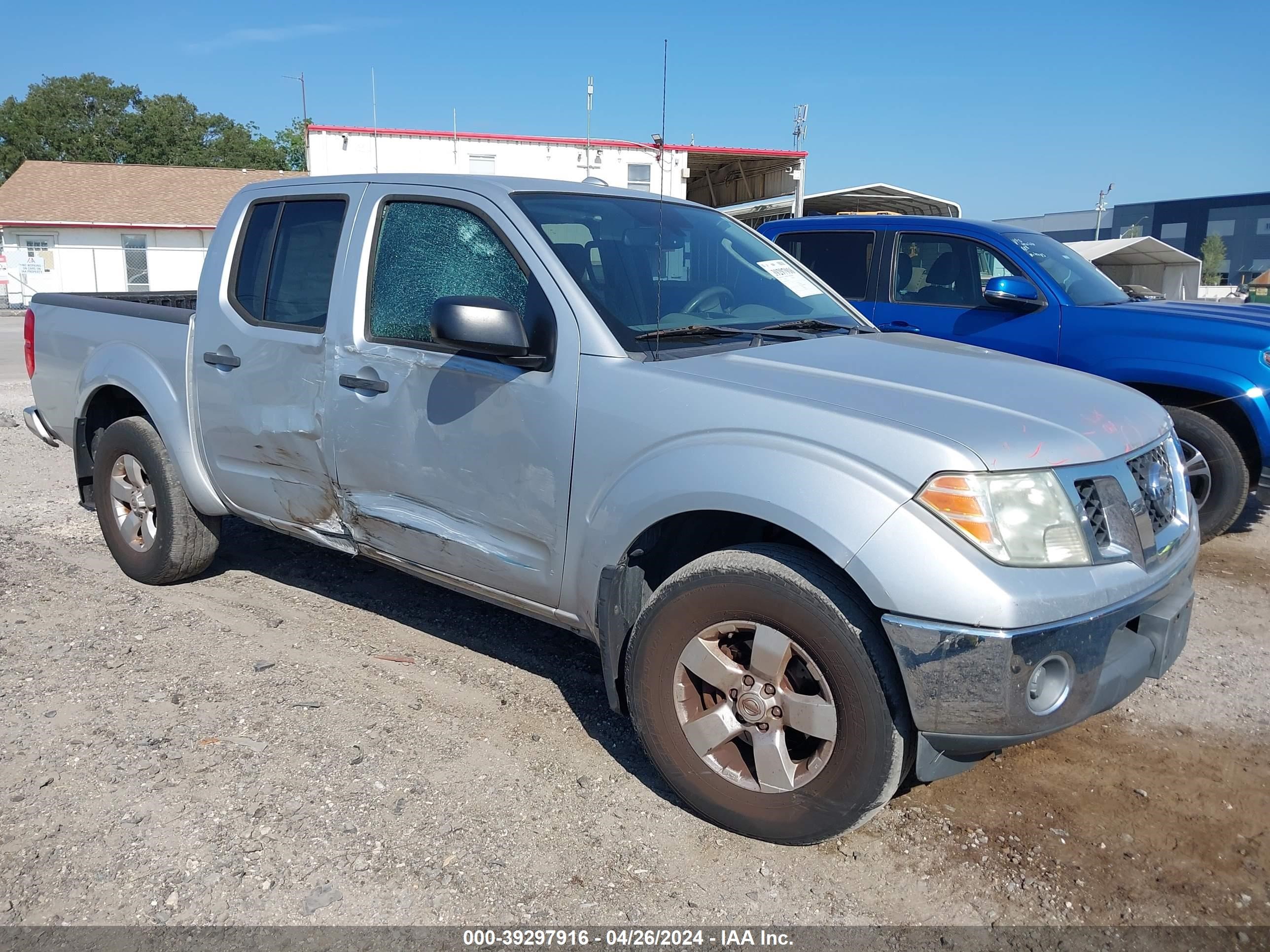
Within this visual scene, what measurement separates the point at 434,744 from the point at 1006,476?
6.92ft

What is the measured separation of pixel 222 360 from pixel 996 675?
3357mm

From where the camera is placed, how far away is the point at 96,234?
34.2 meters

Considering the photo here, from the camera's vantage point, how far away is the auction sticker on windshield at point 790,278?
4012 mm

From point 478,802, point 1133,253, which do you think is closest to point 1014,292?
point 478,802

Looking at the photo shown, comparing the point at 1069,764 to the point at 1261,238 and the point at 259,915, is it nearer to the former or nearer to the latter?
the point at 259,915

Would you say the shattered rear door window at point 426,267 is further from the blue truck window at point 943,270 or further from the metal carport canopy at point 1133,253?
the metal carport canopy at point 1133,253

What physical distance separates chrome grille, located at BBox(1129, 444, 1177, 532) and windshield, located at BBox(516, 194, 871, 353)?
122cm

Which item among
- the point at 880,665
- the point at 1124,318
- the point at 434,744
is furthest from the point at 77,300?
the point at 1124,318

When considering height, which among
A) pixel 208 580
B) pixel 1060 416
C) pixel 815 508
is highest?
pixel 1060 416

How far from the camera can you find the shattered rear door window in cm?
345

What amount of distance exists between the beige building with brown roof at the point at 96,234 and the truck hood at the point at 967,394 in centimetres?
3351

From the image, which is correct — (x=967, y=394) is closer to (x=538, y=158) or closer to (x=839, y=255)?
(x=839, y=255)

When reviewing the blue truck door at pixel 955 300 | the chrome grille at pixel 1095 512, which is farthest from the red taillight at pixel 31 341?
the chrome grille at pixel 1095 512

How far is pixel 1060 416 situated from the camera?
274 centimetres
